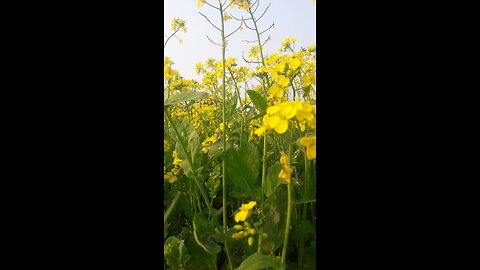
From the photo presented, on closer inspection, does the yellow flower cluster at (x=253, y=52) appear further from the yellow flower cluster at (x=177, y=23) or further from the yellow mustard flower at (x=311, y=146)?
the yellow mustard flower at (x=311, y=146)

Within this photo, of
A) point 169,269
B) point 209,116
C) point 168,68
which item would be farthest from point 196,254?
point 209,116

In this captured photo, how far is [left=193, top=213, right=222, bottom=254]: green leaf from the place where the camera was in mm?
637

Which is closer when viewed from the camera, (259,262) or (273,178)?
(259,262)

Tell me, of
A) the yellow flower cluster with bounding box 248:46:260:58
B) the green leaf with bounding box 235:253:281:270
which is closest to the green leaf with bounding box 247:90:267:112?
the green leaf with bounding box 235:253:281:270

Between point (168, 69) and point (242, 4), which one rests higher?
point (242, 4)

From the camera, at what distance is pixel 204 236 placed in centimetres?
68

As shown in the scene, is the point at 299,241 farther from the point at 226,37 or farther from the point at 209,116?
the point at 209,116

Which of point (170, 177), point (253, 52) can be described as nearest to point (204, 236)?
point (170, 177)

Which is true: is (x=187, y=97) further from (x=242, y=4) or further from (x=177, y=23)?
(x=242, y=4)

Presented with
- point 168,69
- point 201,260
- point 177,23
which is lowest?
point 201,260

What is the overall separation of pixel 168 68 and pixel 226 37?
0.17 meters

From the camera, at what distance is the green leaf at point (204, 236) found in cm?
64

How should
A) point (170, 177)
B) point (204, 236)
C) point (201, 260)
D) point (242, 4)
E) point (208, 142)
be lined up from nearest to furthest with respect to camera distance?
point (204, 236) < point (201, 260) < point (242, 4) < point (170, 177) < point (208, 142)
